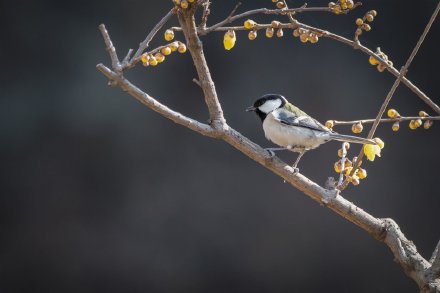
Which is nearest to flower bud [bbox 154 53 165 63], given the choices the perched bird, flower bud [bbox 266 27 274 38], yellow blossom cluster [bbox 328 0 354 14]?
flower bud [bbox 266 27 274 38]

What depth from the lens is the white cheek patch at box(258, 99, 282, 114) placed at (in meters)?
1.99

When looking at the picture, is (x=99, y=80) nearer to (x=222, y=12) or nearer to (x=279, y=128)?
(x=222, y=12)

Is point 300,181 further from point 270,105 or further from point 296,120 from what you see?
point 270,105

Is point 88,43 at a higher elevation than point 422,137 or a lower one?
lower

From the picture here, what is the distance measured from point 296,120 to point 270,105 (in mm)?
151

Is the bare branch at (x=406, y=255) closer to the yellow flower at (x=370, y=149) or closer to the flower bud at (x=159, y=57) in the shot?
the yellow flower at (x=370, y=149)

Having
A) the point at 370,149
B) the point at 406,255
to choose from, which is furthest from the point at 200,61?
the point at 406,255

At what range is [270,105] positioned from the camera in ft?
6.55

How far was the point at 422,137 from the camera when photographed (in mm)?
3135

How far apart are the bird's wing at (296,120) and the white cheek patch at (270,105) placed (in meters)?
0.05

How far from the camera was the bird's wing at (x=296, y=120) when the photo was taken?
72.0 inches

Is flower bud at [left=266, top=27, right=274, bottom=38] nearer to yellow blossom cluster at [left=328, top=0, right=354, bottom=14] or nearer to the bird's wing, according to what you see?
yellow blossom cluster at [left=328, top=0, right=354, bottom=14]

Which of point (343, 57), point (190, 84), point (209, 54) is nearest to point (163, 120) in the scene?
point (190, 84)

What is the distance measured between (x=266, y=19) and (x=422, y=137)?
1094mm
